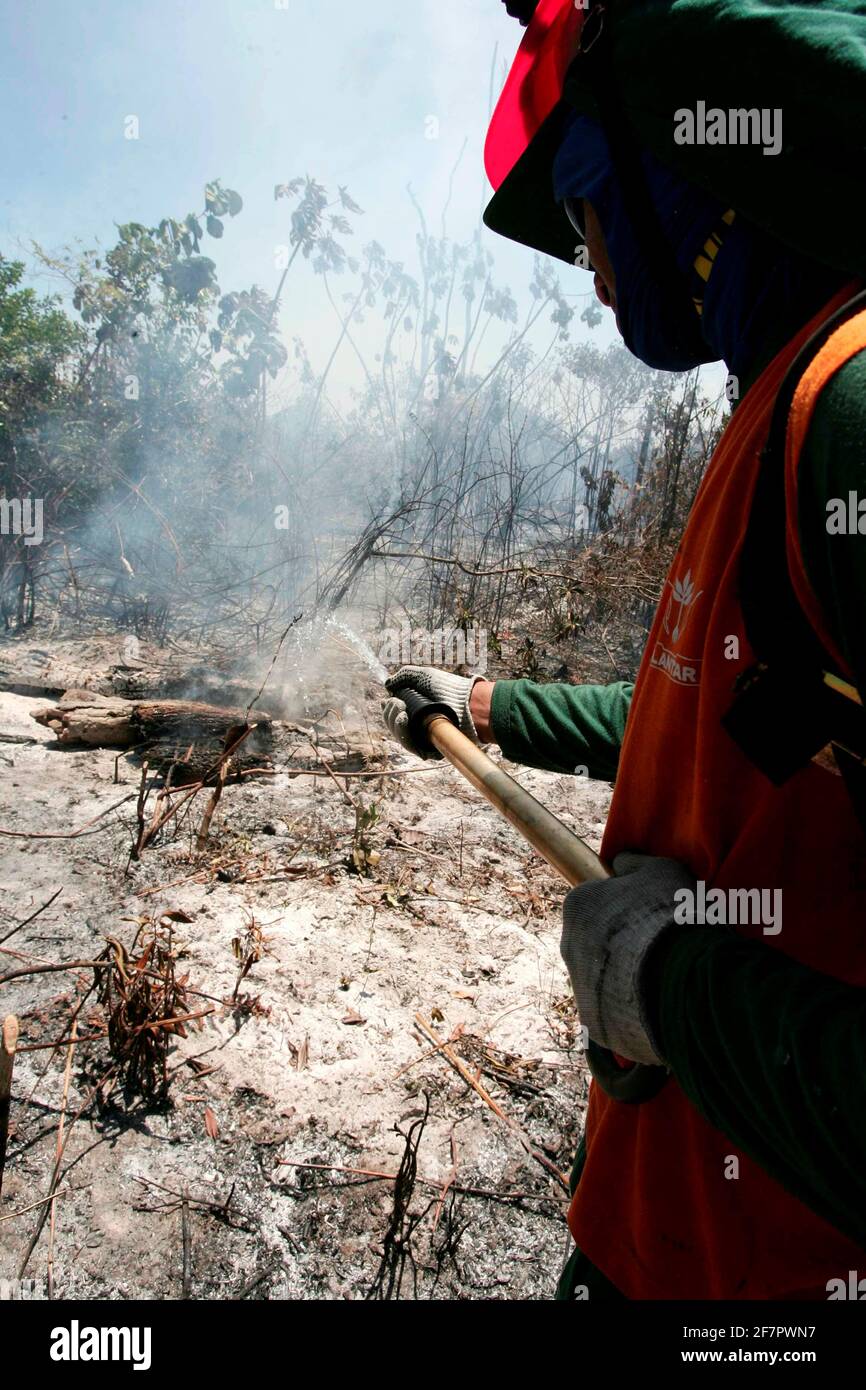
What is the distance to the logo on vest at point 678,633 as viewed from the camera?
1010 millimetres

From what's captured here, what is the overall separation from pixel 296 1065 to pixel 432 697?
1.38 meters

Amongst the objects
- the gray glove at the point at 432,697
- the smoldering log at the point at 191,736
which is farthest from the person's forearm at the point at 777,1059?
the smoldering log at the point at 191,736

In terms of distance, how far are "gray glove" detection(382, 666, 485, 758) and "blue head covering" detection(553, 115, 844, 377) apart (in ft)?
3.31

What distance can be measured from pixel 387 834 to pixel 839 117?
3.57 m

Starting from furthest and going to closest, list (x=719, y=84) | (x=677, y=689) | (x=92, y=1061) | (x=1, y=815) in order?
1. (x=1, y=815)
2. (x=92, y=1061)
3. (x=677, y=689)
4. (x=719, y=84)

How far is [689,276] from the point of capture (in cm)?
119

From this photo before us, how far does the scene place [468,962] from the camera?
307cm

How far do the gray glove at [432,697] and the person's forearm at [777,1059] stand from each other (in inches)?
47.9
